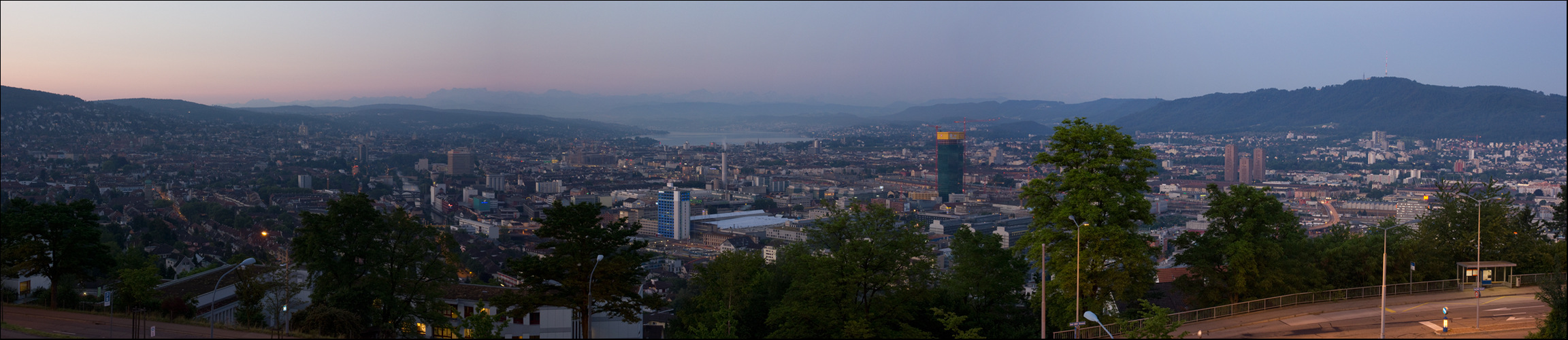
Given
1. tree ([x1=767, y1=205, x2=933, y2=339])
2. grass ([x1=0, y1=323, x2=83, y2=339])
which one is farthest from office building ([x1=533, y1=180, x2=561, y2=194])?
grass ([x1=0, y1=323, x2=83, y2=339])

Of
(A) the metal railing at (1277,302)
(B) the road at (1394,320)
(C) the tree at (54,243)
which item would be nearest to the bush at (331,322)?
(C) the tree at (54,243)

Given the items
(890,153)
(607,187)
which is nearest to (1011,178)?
(890,153)

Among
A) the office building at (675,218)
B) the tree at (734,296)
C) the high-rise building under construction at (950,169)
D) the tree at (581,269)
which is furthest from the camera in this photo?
the high-rise building under construction at (950,169)

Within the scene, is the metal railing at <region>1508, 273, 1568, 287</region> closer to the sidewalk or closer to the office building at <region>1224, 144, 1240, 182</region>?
the sidewalk

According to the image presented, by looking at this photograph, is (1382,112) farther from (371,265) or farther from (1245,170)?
(371,265)

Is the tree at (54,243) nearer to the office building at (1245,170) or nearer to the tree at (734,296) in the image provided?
the tree at (734,296)

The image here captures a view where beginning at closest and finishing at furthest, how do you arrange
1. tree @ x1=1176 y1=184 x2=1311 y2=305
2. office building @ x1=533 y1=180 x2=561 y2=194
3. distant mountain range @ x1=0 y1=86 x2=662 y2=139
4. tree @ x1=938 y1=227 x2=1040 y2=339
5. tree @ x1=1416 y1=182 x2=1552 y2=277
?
tree @ x1=1176 y1=184 x2=1311 y2=305 → tree @ x1=938 y1=227 x2=1040 y2=339 → tree @ x1=1416 y1=182 x2=1552 y2=277 → distant mountain range @ x1=0 y1=86 x2=662 y2=139 → office building @ x1=533 y1=180 x2=561 y2=194
